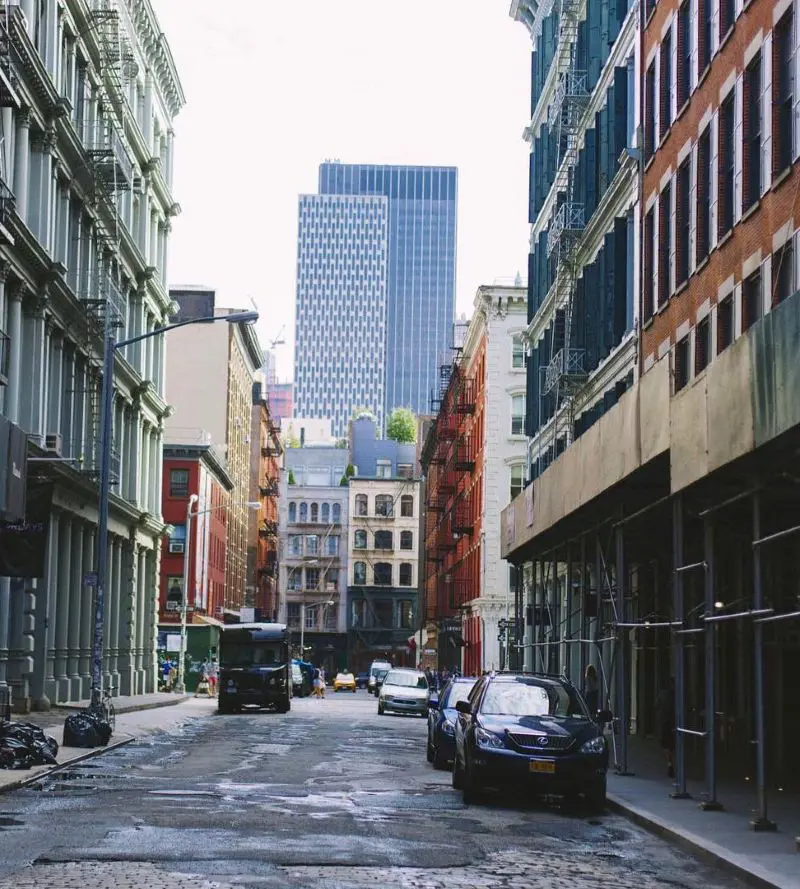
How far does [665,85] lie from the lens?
111 ft

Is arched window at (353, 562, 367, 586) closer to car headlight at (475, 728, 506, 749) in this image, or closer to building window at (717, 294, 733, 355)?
building window at (717, 294, 733, 355)

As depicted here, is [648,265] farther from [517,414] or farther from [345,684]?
[345,684]

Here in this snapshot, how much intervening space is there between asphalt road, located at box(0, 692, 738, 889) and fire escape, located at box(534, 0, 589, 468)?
73.2ft

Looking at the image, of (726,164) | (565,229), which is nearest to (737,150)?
(726,164)

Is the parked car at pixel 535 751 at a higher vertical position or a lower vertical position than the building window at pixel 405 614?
lower

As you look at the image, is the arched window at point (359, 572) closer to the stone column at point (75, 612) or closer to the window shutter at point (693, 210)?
the stone column at point (75, 612)

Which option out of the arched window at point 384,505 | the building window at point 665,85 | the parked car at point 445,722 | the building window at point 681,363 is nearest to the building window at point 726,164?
the building window at point 681,363

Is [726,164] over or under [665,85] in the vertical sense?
under

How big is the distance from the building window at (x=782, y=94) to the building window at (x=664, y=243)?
8529mm

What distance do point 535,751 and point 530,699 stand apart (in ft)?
5.23

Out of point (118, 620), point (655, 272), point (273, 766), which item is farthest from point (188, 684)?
point (273, 766)

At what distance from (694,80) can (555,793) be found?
1666 cm

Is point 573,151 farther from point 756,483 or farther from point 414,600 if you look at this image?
point 414,600

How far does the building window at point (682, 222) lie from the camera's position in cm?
3147
